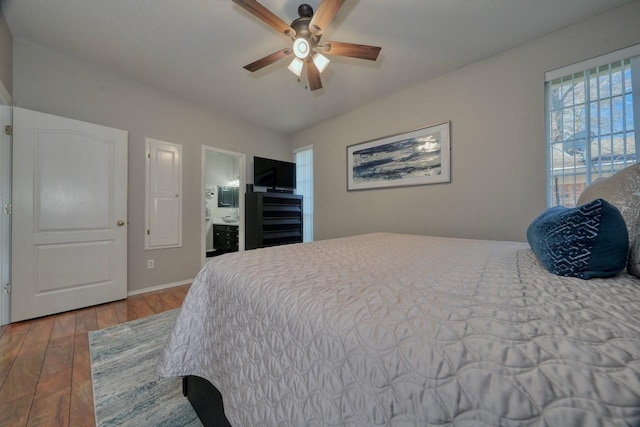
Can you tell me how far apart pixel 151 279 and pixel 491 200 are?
161 inches

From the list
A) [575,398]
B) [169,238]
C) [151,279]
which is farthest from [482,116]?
[151,279]

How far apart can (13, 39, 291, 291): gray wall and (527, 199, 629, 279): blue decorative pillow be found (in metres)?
3.69

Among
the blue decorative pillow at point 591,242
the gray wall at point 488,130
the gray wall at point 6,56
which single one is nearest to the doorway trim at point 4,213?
the gray wall at point 6,56

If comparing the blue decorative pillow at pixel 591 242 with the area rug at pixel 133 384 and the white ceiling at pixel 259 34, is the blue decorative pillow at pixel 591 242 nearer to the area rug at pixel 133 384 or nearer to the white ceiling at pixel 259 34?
the area rug at pixel 133 384

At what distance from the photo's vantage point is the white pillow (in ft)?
2.62

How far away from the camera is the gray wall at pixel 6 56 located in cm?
193

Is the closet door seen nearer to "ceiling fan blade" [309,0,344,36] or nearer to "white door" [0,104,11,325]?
"white door" [0,104,11,325]

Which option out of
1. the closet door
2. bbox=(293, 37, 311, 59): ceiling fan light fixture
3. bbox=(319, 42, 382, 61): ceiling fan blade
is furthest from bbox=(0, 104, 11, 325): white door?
bbox=(319, 42, 382, 61): ceiling fan blade

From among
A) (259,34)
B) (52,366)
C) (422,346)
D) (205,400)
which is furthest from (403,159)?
(52,366)

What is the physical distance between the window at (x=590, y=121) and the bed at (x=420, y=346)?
65.6 inches

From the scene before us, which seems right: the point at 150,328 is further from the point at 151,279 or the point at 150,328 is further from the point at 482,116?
the point at 482,116

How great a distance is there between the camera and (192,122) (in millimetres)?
3297

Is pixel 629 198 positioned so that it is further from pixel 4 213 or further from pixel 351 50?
pixel 4 213

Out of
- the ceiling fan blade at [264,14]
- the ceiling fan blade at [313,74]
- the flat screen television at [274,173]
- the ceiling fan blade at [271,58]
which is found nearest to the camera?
the ceiling fan blade at [264,14]
